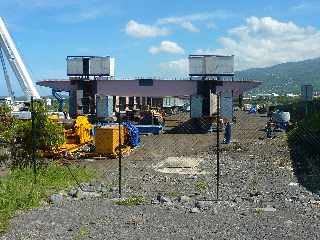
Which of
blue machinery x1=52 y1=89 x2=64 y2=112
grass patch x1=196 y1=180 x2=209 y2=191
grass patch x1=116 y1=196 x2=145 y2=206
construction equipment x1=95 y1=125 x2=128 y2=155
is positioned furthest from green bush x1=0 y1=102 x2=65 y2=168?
blue machinery x1=52 y1=89 x2=64 y2=112

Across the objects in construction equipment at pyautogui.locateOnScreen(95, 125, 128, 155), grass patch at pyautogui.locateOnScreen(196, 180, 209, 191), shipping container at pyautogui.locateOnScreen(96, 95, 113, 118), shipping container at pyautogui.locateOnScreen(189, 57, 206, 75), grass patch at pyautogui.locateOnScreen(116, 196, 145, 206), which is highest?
shipping container at pyautogui.locateOnScreen(189, 57, 206, 75)

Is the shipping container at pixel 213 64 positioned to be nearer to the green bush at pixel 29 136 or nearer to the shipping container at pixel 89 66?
A: the shipping container at pixel 89 66

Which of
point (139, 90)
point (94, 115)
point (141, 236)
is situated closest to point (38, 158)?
point (141, 236)

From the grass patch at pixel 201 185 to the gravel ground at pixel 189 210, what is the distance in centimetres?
3

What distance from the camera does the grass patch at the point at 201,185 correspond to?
17922 millimetres

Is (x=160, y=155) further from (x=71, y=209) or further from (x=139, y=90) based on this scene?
(x=139, y=90)

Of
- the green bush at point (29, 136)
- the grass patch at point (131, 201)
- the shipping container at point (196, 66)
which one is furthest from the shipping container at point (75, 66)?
the grass patch at point (131, 201)

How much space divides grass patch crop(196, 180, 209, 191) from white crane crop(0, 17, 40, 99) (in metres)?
66.8

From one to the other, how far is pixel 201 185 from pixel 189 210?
5.42 meters

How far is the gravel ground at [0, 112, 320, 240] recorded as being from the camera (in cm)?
1112

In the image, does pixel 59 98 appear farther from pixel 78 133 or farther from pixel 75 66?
pixel 78 133

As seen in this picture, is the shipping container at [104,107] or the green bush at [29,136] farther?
the shipping container at [104,107]

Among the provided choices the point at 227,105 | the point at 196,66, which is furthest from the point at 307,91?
the point at 196,66

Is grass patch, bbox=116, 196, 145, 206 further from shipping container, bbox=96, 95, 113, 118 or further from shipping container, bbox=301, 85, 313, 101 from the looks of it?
shipping container, bbox=96, 95, 113, 118
